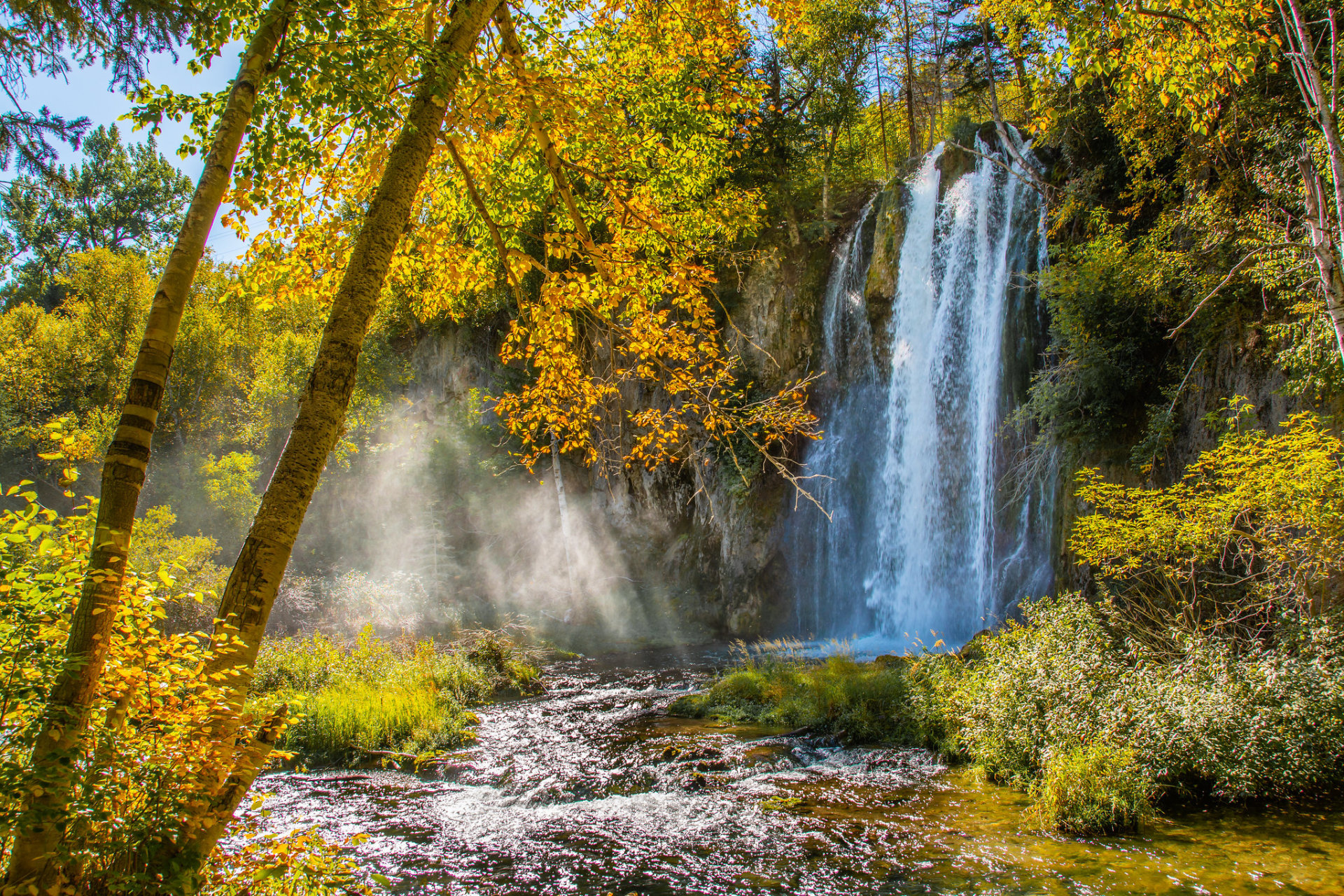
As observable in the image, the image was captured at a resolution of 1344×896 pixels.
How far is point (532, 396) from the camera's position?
595 cm

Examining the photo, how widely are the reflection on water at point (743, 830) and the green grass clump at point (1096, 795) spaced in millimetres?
185

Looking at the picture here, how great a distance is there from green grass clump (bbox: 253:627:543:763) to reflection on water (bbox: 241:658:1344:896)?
78cm

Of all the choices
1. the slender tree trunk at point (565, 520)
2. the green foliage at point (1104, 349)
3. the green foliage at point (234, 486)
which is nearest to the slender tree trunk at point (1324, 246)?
the green foliage at point (1104, 349)

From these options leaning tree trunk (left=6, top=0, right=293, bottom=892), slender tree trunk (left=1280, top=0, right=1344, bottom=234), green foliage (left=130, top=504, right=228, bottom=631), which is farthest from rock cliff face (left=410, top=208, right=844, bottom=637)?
leaning tree trunk (left=6, top=0, right=293, bottom=892)

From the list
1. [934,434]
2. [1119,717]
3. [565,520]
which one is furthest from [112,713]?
[565,520]

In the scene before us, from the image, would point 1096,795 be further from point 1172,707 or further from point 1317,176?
point 1317,176

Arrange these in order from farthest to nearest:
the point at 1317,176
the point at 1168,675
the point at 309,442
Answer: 1. the point at 1317,176
2. the point at 1168,675
3. the point at 309,442

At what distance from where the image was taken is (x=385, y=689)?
1001cm

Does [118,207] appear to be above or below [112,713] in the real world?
above

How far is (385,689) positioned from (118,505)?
312 inches

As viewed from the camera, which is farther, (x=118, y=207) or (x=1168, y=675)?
(x=118, y=207)

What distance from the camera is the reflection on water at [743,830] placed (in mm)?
4941

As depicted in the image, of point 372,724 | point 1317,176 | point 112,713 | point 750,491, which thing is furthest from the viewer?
point 750,491

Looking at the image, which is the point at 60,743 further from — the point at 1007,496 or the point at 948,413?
the point at 948,413
